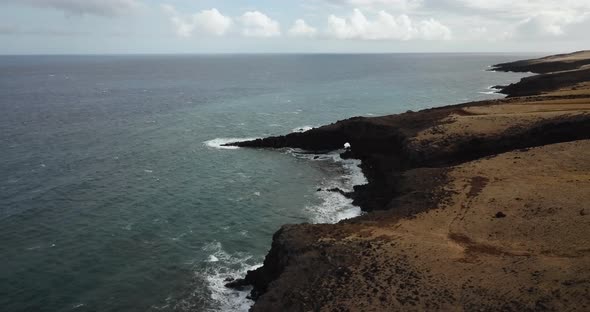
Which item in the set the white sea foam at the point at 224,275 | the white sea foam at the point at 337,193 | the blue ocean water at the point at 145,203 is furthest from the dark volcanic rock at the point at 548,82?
the white sea foam at the point at 224,275

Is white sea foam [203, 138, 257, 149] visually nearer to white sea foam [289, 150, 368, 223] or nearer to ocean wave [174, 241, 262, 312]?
white sea foam [289, 150, 368, 223]

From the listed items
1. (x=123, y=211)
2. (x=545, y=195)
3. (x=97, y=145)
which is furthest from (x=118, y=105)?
(x=545, y=195)

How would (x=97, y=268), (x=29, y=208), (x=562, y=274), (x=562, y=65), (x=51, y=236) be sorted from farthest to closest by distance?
(x=562, y=65)
(x=29, y=208)
(x=51, y=236)
(x=97, y=268)
(x=562, y=274)

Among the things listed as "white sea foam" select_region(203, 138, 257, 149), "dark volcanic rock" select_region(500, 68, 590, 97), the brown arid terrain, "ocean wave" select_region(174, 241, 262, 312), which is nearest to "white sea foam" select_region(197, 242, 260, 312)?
"ocean wave" select_region(174, 241, 262, 312)

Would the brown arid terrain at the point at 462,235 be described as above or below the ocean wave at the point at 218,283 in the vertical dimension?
above

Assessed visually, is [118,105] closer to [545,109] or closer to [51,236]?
[51,236]

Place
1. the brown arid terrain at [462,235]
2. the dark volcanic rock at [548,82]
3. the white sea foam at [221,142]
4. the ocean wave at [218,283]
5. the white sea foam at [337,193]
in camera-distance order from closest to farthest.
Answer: the brown arid terrain at [462,235], the ocean wave at [218,283], the white sea foam at [337,193], the white sea foam at [221,142], the dark volcanic rock at [548,82]

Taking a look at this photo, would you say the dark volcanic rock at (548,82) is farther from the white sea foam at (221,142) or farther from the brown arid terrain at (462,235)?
the white sea foam at (221,142)
